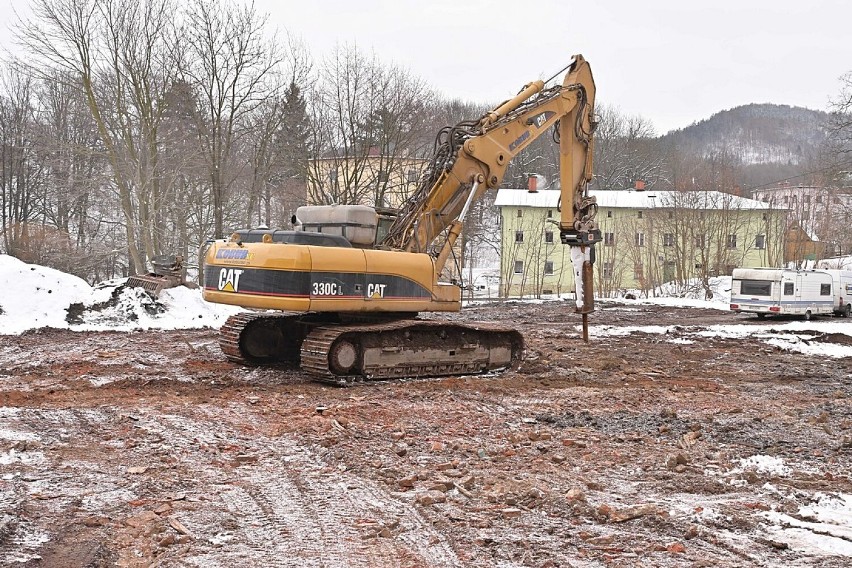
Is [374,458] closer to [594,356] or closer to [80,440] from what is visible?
[80,440]

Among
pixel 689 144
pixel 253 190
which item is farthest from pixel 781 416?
pixel 689 144

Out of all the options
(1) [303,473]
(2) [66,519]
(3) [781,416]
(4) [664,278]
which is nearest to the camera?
(2) [66,519]

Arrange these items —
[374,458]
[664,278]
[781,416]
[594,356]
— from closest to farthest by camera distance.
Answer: [374,458] < [781,416] < [594,356] < [664,278]

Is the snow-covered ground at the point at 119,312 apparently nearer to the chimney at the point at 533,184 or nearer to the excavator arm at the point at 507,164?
the excavator arm at the point at 507,164

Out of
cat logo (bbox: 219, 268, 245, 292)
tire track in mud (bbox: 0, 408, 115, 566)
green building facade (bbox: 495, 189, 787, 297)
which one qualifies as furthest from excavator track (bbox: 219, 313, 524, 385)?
green building facade (bbox: 495, 189, 787, 297)

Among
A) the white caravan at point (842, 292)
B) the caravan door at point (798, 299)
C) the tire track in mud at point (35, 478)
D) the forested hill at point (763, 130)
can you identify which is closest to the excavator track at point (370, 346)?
the tire track in mud at point (35, 478)

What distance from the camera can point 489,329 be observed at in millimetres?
12688

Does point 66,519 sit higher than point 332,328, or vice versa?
point 332,328

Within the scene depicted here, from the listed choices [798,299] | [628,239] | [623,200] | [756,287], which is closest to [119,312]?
[756,287]

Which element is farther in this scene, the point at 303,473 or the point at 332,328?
the point at 332,328

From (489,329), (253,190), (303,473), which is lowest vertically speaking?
(303,473)

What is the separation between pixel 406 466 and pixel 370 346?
14.8 feet

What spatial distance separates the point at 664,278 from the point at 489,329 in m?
43.8

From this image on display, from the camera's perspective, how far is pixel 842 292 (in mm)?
31766
